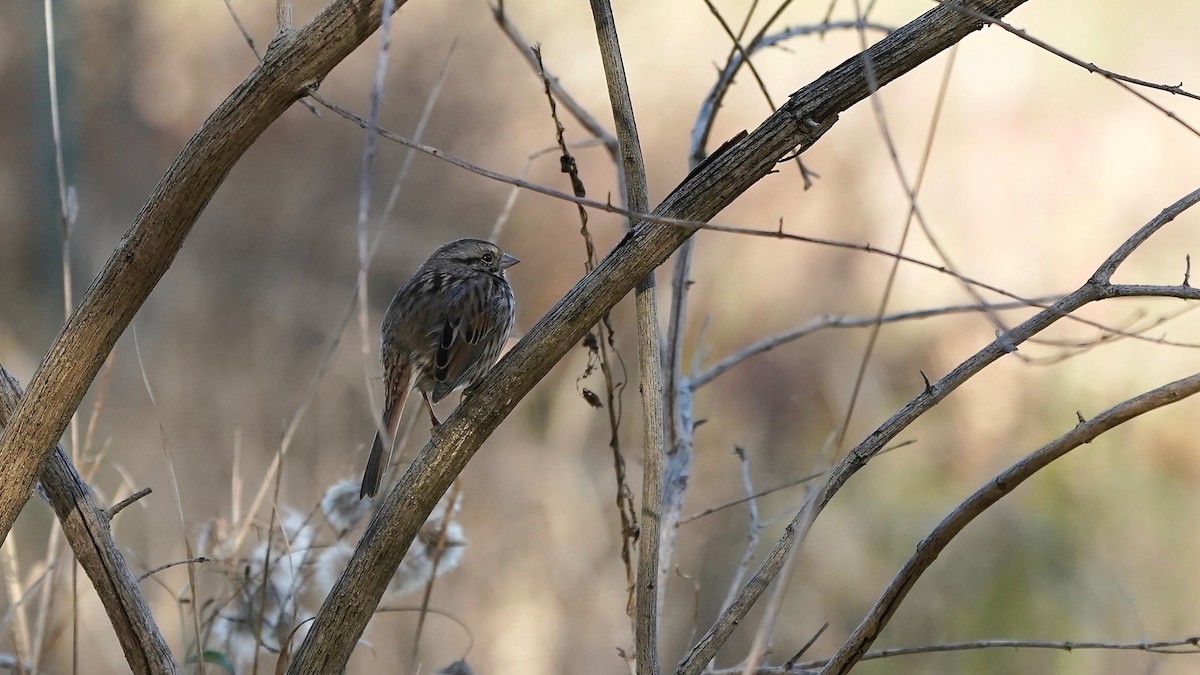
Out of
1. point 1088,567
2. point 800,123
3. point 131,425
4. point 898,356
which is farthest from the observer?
point 131,425

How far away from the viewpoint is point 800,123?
1.13m

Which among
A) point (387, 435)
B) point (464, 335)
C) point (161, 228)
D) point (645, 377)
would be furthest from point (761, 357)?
point (161, 228)

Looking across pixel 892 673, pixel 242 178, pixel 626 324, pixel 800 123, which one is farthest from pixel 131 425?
pixel 800 123

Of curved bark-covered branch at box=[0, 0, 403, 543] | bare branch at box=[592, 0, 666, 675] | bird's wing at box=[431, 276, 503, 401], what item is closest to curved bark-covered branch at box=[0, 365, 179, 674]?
curved bark-covered branch at box=[0, 0, 403, 543]

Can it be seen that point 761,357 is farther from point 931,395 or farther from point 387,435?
point 931,395

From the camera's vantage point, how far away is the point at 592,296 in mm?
1194

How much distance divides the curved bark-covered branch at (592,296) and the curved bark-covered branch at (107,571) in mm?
175

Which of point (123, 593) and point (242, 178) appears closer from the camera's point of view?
point (123, 593)

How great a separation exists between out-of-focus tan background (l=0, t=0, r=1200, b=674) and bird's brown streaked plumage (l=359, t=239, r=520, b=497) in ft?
5.65

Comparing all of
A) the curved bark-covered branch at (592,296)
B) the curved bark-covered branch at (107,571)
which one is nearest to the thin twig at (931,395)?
the curved bark-covered branch at (592,296)

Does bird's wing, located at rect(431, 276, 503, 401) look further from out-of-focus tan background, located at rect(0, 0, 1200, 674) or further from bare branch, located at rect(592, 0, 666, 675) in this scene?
out-of-focus tan background, located at rect(0, 0, 1200, 674)

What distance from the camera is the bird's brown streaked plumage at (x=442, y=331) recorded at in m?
2.21

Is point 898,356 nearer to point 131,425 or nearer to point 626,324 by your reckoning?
point 626,324

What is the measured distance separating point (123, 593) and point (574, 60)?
12.7 ft
